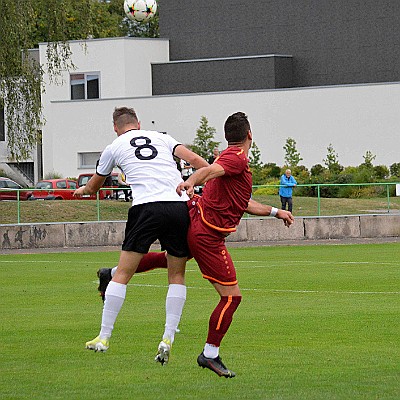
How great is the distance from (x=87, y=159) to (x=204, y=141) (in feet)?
28.0

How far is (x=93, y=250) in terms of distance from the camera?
101 ft

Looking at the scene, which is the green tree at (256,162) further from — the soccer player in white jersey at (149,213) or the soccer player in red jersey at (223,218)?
the soccer player in red jersey at (223,218)

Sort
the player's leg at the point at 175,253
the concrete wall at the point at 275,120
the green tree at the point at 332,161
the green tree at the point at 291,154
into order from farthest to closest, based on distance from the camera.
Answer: the concrete wall at the point at 275,120
the green tree at the point at 291,154
the green tree at the point at 332,161
the player's leg at the point at 175,253

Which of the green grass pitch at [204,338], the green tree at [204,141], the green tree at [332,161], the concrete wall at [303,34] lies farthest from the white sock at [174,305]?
the concrete wall at [303,34]

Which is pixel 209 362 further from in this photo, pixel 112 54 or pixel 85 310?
pixel 112 54

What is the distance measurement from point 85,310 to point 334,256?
12867 millimetres

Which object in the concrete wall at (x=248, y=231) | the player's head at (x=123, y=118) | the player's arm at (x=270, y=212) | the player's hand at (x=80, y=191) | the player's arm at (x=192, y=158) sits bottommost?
the concrete wall at (x=248, y=231)

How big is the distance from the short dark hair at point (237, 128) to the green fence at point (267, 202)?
23722 millimetres

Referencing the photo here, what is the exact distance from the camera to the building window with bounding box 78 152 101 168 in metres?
64.7

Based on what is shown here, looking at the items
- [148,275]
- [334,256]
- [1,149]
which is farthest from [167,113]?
[148,275]

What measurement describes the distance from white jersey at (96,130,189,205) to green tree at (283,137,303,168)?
48.6 metres

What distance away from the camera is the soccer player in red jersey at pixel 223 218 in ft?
29.7

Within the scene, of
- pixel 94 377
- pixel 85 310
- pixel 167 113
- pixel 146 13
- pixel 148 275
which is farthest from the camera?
pixel 167 113

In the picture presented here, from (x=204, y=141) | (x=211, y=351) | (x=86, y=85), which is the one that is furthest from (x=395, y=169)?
(x=211, y=351)
